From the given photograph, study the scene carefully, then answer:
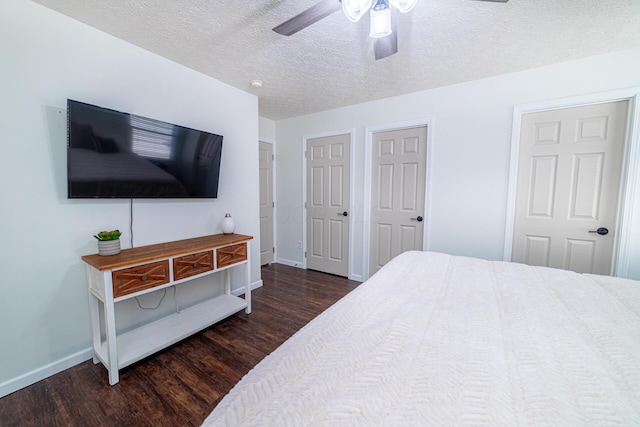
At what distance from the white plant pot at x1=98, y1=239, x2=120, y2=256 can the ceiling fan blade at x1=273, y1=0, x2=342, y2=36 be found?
1.76 metres

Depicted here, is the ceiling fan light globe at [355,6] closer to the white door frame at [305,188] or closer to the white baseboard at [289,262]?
the white door frame at [305,188]

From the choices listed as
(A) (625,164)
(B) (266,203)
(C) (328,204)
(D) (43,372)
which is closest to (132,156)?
(D) (43,372)

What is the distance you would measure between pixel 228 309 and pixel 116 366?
860 mm

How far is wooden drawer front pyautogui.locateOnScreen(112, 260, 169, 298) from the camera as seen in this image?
5.10 ft

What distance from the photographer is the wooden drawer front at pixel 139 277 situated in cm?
155

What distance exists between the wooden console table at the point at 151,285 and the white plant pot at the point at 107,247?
3 centimetres

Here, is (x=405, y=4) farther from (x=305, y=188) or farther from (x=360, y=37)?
(x=305, y=188)

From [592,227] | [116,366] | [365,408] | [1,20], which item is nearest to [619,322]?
[365,408]

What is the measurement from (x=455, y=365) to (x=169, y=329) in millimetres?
2086

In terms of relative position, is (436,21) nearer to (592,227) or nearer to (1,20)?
(592,227)

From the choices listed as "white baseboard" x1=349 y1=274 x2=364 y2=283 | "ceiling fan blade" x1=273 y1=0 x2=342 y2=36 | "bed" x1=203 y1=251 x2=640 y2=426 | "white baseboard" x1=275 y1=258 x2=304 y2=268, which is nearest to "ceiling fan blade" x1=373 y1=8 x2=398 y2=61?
"ceiling fan blade" x1=273 y1=0 x2=342 y2=36

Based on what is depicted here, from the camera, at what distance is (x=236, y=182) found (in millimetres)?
2746

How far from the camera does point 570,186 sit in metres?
2.21

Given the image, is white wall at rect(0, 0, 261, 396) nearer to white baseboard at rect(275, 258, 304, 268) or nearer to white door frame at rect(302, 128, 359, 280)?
white door frame at rect(302, 128, 359, 280)
